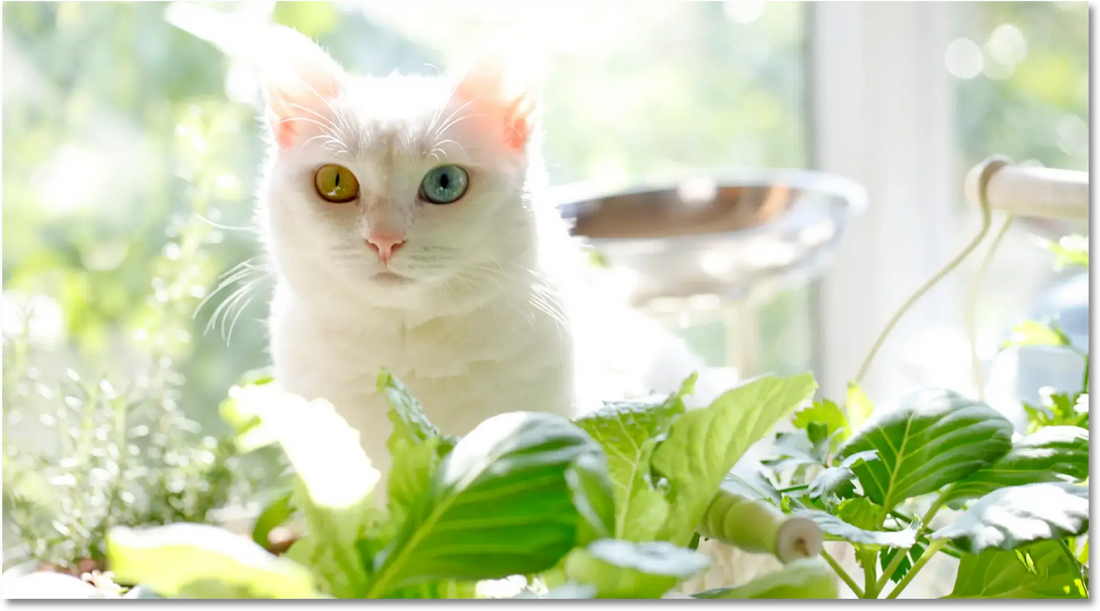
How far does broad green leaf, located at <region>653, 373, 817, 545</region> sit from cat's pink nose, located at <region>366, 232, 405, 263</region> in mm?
409

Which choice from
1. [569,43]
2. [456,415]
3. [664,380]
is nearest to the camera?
[456,415]

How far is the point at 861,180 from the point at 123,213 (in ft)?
4.22

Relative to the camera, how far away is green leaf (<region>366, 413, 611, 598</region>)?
288mm

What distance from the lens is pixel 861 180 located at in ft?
5.40

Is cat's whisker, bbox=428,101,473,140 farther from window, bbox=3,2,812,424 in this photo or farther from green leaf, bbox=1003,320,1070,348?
green leaf, bbox=1003,320,1070,348

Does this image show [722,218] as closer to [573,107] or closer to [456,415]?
[573,107]

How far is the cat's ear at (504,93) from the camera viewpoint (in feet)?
2.55

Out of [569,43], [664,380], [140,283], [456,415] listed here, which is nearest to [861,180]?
[569,43]

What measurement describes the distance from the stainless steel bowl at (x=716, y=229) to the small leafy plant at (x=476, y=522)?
75 cm

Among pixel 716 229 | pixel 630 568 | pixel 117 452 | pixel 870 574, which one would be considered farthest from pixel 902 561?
pixel 716 229

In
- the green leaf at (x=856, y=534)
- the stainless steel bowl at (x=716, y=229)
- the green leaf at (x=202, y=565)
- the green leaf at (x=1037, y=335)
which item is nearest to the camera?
the green leaf at (x=202, y=565)

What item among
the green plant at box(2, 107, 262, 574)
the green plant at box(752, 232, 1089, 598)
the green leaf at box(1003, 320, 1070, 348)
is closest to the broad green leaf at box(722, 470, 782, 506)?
the green plant at box(752, 232, 1089, 598)

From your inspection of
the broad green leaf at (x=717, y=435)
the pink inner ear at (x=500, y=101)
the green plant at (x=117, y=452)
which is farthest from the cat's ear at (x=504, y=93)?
the broad green leaf at (x=717, y=435)

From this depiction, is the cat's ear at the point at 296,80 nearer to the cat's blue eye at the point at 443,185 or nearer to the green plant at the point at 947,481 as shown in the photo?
the cat's blue eye at the point at 443,185
